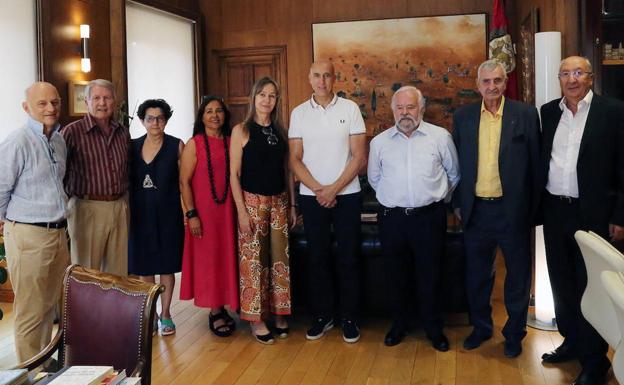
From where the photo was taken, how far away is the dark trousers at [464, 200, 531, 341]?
3428 mm

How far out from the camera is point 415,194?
3508 millimetres

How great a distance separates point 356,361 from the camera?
3.53 meters

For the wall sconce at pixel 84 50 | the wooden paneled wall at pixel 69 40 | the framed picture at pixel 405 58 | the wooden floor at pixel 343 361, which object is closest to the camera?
the wooden floor at pixel 343 361

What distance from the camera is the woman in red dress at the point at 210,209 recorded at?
3.90 metres

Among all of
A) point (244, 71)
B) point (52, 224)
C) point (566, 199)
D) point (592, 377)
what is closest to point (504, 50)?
point (566, 199)

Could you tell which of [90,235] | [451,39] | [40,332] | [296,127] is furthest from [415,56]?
[40,332]

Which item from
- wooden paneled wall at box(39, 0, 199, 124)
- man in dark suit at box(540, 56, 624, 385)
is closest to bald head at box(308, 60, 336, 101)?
man in dark suit at box(540, 56, 624, 385)

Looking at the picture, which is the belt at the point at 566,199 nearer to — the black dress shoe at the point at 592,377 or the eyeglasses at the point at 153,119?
the black dress shoe at the point at 592,377

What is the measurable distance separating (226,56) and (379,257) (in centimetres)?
453

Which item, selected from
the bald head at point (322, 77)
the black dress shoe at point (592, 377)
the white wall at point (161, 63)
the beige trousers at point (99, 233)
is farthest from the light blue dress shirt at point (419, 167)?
the white wall at point (161, 63)

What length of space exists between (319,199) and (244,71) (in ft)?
14.4

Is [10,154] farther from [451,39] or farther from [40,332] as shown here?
[451,39]

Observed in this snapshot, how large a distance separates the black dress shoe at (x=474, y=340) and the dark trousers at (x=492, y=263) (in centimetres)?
5

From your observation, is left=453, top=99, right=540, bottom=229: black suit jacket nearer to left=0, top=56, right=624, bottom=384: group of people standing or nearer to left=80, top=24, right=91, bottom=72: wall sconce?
left=0, top=56, right=624, bottom=384: group of people standing
